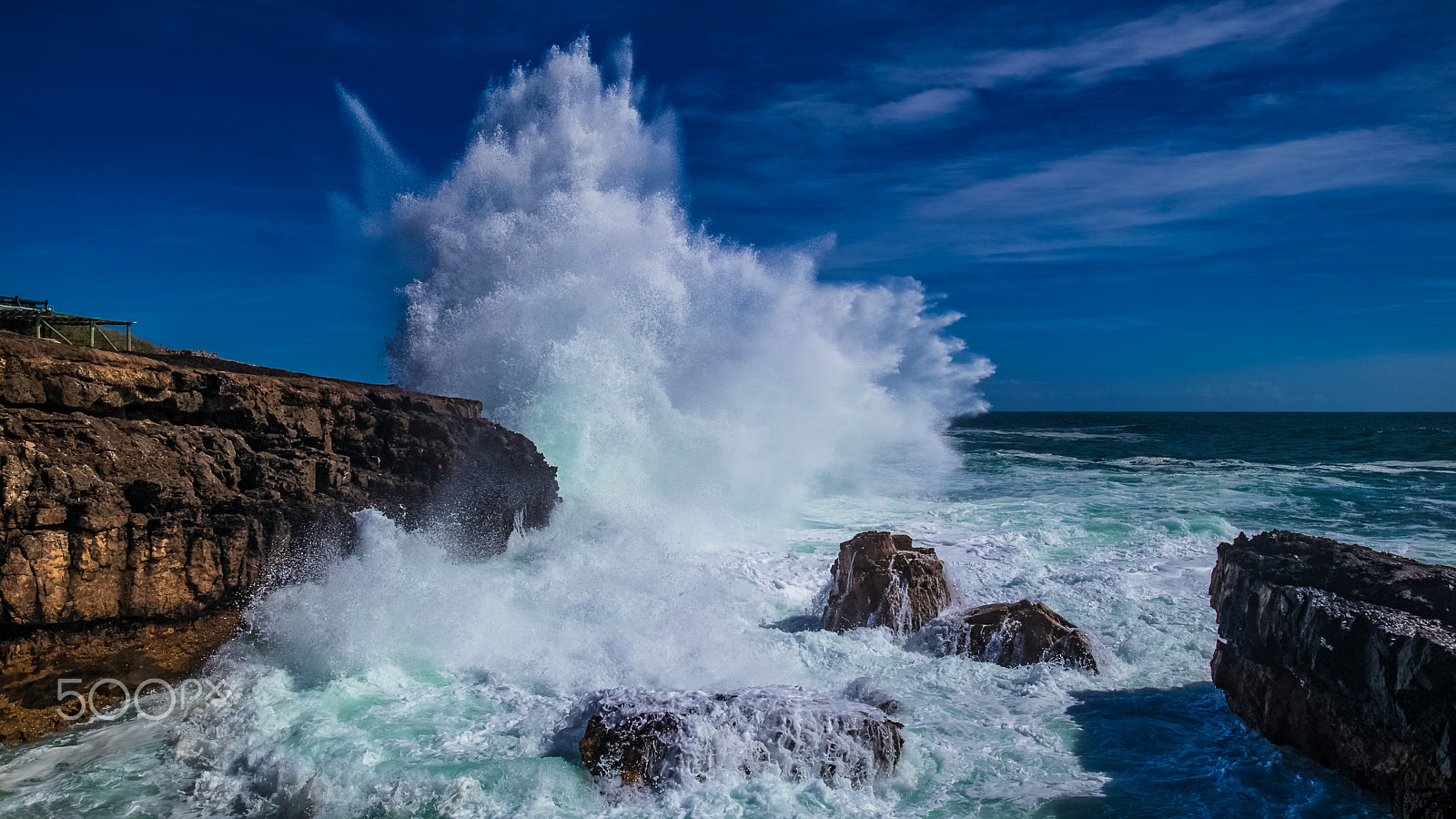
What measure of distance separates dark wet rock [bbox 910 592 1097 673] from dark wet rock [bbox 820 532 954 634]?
11.8 inches

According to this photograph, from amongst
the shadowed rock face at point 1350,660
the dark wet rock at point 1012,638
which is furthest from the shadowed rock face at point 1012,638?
the shadowed rock face at point 1350,660

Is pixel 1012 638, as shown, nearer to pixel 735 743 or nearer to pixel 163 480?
pixel 735 743

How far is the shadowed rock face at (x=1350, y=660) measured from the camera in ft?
11.8

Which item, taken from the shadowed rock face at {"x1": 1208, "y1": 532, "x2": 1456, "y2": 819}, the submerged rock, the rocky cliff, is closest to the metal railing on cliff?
the rocky cliff

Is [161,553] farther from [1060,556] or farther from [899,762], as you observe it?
[1060,556]

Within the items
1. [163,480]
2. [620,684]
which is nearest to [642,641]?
[620,684]

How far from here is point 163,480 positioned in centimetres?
566

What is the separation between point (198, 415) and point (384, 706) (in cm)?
308

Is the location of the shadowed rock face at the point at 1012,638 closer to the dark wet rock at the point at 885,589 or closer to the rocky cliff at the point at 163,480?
the dark wet rock at the point at 885,589

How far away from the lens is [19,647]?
4.92m

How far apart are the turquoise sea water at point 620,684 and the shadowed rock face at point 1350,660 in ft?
0.72

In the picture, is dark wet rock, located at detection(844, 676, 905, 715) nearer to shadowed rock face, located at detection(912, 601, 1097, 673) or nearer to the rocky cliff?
shadowed rock face, located at detection(912, 601, 1097, 673)

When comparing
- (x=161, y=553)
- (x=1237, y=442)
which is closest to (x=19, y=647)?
(x=161, y=553)

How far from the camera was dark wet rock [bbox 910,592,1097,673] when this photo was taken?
19.4ft
